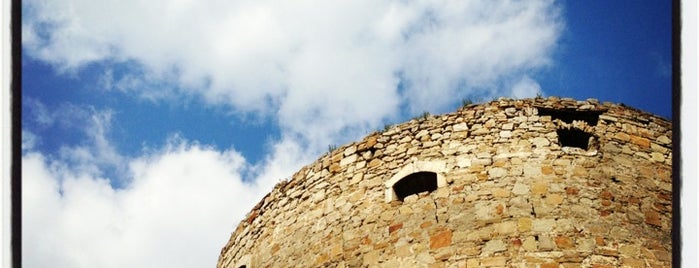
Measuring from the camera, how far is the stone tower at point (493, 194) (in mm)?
7988

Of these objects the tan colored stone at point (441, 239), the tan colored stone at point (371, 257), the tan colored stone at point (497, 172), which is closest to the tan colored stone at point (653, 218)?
the tan colored stone at point (497, 172)

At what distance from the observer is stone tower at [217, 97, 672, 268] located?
314 inches

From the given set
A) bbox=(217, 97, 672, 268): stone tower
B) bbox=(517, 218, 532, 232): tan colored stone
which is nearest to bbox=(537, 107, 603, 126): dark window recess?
bbox=(217, 97, 672, 268): stone tower

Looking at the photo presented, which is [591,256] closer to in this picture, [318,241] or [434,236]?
[434,236]

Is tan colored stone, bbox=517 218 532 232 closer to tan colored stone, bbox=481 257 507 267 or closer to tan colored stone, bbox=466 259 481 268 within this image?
tan colored stone, bbox=481 257 507 267

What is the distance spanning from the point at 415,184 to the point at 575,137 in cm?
162

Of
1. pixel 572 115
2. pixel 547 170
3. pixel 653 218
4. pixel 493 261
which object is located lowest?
pixel 493 261

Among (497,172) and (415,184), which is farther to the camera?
(415,184)

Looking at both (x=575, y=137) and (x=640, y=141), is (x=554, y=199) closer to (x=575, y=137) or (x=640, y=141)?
(x=575, y=137)

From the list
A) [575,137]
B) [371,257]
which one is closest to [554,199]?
[575,137]

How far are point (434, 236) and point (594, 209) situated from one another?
1.40 m

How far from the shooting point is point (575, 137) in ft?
30.3

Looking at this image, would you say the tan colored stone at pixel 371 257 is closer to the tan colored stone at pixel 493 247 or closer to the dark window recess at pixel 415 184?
the dark window recess at pixel 415 184

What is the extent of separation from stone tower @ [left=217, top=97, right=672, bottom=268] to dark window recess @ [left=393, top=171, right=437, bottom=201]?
13mm
